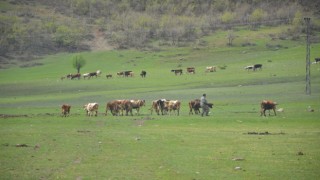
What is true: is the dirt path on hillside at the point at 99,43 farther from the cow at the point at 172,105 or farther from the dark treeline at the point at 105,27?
the cow at the point at 172,105

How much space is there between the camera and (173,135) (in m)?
29.0

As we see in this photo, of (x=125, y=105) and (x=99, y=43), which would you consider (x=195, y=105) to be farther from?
(x=99, y=43)

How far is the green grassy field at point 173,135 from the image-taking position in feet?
63.6

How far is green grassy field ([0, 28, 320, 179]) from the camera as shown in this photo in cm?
1939

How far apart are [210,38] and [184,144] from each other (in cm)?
12439

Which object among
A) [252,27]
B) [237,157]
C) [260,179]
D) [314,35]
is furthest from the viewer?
[252,27]

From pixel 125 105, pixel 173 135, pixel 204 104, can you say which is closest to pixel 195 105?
pixel 204 104

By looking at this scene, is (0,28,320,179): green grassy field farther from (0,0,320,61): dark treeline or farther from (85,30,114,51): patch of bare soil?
(0,0,320,61): dark treeline

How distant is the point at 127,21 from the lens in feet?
615

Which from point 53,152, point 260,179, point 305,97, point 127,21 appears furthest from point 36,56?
point 260,179

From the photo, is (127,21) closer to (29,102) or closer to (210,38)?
(210,38)

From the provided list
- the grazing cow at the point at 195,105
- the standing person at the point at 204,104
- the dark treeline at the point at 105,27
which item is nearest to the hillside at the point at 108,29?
the dark treeline at the point at 105,27

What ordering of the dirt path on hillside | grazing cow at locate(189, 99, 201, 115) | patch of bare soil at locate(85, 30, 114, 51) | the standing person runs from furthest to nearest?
1. patch of bare soil at locate(85, 30, 114, 51)
2. the dirt path on hillside
3. grazing cow at locate(189, 99, 201, 115)
4. the standing person

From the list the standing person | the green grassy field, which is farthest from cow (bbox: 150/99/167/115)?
the standing person
